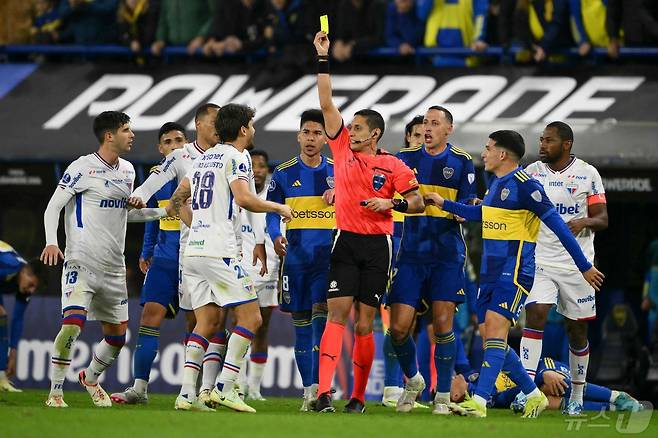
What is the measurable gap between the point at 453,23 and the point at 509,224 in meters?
7.67

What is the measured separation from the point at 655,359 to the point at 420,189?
5.54 meters

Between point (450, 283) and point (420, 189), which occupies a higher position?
point (420, 189)

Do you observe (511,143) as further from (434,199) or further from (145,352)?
(145,352)

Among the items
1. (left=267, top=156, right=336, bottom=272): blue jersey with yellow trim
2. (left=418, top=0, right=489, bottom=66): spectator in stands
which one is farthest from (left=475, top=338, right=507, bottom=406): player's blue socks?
(left=418, top=0, right=489, bottom=66): spectator in stands

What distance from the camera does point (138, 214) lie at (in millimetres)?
12961

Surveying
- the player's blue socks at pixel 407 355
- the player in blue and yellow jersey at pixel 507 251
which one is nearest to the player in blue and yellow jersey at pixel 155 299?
the player's blue socks at pixel 407 355

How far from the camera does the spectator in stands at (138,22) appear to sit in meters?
20.1

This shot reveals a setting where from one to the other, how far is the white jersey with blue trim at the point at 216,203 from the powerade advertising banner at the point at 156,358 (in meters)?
6.35

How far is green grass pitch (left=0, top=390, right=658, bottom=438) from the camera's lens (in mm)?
9750

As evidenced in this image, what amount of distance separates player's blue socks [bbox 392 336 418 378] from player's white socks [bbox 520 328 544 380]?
3.34 feet

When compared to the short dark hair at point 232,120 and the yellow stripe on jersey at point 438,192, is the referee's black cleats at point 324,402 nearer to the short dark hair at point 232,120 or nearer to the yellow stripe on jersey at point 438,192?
the yellow stripe on jersey at point 438,192

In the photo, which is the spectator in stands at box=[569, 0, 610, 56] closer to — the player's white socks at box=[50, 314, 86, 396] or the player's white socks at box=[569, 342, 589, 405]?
the player's white socks at box=[569, 342, 589, 405]

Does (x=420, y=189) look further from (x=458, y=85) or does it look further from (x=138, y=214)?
(x=458, y=85)

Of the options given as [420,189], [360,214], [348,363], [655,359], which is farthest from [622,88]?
[360,214]
